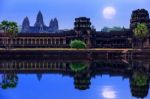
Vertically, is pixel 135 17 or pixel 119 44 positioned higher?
pixel 135 17

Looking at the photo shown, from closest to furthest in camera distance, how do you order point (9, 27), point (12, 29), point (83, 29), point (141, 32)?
point (9, 27), point (12, 29), point (141, 32), point (83, 29)

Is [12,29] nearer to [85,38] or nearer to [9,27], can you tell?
[9,27]

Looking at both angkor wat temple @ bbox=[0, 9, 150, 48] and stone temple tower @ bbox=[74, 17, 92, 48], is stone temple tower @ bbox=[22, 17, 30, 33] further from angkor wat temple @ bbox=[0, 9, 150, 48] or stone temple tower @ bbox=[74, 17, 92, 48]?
angkor wat temple @ bbox=[0, 9, 150, 48]

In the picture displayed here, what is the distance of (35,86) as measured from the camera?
31.0m

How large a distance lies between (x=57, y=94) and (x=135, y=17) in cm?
5467

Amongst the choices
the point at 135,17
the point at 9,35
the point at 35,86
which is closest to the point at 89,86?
the point at 35,86

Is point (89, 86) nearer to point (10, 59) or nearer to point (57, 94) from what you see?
point (57, 94)

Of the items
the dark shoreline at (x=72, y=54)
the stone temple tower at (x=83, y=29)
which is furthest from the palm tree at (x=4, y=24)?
the stone temple tower at (x=83, y=29)

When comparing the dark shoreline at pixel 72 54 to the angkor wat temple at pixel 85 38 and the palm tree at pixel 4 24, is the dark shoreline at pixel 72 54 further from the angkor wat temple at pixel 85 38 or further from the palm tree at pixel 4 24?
the angkor wat temple at pixel 85 38

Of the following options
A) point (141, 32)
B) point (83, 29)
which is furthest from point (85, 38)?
point (141, 32)

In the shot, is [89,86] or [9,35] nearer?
[89,86]

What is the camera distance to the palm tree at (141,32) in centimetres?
7244

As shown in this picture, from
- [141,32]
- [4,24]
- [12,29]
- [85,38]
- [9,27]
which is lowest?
[85,38]

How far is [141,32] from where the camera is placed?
238 ft
